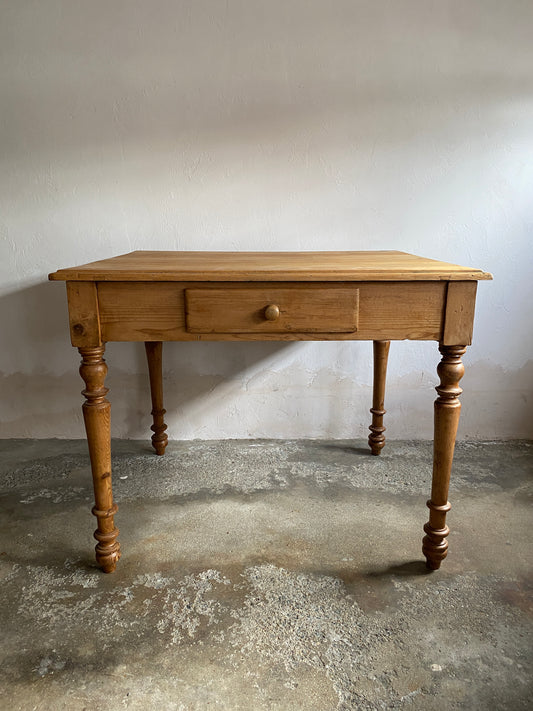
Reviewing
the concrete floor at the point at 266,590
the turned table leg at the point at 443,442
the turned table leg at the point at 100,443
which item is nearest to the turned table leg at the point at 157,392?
the concrete floor at the point at 266,590

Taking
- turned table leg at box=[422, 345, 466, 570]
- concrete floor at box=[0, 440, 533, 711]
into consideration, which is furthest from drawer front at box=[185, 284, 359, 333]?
concrete floor at box=[0, 440, 533, 711]

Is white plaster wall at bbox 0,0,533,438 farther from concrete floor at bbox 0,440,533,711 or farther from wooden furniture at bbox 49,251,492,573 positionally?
wooden furniture at bbox 49,251,492,573

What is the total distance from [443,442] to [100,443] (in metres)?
0.95

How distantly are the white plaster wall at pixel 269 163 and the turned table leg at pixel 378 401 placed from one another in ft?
0.58

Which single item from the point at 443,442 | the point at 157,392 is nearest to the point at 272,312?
the point at 443,442

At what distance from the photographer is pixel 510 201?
87.4 inches

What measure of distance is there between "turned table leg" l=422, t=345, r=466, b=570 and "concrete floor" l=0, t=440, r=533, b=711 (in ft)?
0.29

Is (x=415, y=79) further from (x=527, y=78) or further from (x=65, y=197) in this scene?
(x=65, y=197)

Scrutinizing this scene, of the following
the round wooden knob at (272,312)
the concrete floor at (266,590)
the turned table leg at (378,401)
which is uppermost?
the round wooden knob at (272,312)

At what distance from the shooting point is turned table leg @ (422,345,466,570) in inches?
53.7

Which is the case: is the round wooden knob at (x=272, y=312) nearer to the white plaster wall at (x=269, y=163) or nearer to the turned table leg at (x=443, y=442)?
the turned table leg at (x=443, y=442)

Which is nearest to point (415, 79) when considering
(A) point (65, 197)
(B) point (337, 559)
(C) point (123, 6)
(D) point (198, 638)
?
(C) point (123, 6)

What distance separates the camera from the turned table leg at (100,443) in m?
1.38

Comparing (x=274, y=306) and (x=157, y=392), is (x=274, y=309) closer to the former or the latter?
(x=274, y=306)
